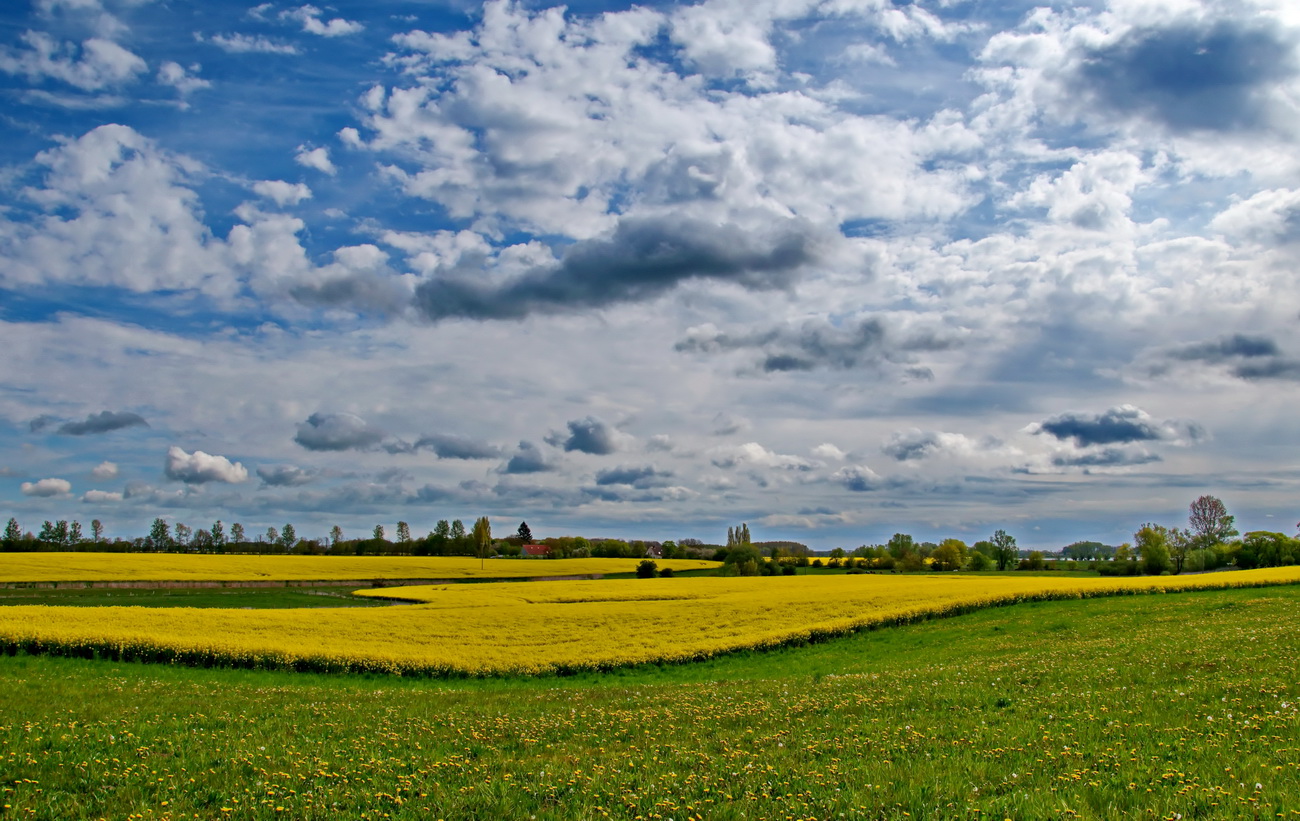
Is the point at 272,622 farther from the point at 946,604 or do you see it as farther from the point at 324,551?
the point at 324,551

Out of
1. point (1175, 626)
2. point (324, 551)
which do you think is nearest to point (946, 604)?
point (1175, 626)

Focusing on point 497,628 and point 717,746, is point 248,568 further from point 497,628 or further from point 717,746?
point 717,746

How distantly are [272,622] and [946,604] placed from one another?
125 ft

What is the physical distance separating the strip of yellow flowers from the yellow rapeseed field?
42745mm

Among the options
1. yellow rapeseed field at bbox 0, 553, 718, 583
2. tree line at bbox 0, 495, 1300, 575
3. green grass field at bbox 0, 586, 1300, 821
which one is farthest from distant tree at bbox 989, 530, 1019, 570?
green grass field at bbox 0, 586, 1300, 821

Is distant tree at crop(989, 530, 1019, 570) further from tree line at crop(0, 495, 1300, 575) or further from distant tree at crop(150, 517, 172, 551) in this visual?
distant tree at crop(150, 517, 172, 551)

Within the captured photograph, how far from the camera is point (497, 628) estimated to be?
38719mm

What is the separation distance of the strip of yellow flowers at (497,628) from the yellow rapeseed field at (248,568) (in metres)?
42.7

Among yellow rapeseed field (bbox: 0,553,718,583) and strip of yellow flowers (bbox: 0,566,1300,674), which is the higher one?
strip of yellow flowers (bbox: 0,566,1300,674)

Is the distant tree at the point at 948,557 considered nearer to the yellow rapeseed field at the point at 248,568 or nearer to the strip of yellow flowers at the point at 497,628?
the yellow rapeseed field at the point at 248,568

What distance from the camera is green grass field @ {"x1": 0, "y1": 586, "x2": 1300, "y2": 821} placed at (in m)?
7.50

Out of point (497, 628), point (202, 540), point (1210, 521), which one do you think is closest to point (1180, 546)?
point (1210, 521)

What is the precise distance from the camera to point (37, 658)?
2891 centimetres

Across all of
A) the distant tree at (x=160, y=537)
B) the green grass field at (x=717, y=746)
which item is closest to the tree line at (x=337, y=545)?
the distant tree at (x=160, y=537)
